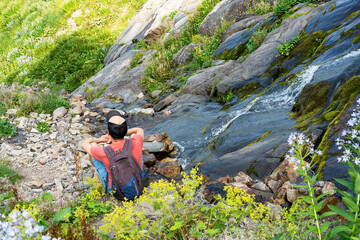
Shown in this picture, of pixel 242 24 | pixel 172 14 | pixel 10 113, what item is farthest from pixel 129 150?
pixel 172 14

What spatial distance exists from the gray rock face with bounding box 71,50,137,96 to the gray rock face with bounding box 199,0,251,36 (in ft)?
15.5

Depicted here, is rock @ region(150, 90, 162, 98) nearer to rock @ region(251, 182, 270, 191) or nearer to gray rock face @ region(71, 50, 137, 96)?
gray rock face @ region(71, 50, 137, 96)

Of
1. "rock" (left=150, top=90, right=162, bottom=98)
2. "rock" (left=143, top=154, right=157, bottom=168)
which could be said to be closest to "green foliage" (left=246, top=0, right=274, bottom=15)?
"rock" (left=150, top=90, right=162, bottom=98)

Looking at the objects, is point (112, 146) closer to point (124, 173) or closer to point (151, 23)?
point (124, 173)

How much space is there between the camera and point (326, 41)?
8.93 meters

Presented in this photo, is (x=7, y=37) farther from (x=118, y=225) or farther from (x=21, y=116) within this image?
(x=118, y=225)

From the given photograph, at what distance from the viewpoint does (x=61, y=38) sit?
23.6m

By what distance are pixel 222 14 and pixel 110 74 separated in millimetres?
7049

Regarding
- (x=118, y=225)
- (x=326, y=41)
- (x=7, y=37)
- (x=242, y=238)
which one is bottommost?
(x=326, y=41)

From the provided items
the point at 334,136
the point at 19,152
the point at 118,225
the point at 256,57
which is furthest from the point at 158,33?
the point at 118,225

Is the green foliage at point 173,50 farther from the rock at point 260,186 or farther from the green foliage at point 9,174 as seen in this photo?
the green foliage at point 9,174

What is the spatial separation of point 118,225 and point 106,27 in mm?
24178

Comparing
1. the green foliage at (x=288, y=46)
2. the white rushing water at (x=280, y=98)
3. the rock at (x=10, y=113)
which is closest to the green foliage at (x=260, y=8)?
the green foliage at (x=288, y=46)

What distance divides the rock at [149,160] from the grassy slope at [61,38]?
14.0 meters
